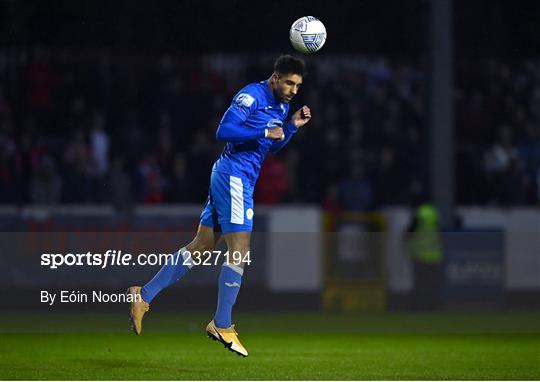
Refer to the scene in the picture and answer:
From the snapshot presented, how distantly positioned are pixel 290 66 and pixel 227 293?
5.68 feet

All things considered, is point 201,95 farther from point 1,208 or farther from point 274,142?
point 274,142

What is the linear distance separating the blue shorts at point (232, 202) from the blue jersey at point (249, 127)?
6 cm

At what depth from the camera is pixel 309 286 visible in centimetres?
1845

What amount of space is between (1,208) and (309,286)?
14.2 ft

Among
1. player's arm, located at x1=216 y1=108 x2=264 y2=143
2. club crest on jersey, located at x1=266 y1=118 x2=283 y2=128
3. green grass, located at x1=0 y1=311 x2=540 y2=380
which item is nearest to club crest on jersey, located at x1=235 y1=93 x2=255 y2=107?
player's arm, located at x1=216 y1=108 x2=264 y2=143

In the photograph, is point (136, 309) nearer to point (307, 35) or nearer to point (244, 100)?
point (244, 100)

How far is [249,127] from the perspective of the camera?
10422 mm

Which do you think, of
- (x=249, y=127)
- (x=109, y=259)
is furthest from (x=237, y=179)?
(x=109, y=259)

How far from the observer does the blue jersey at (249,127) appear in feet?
33.4

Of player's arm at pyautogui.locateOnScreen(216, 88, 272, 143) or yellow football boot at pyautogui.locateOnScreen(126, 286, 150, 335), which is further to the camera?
yellow football boot at pyautogui.locateOnScreen(126, 286, 150, 335)

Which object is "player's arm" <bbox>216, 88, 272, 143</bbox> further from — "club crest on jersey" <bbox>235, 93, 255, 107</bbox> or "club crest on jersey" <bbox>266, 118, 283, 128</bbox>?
"club crest on jersey" <bbox>266, 118, 283, 128</bbox>

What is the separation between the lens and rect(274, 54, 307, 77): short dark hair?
10.2m

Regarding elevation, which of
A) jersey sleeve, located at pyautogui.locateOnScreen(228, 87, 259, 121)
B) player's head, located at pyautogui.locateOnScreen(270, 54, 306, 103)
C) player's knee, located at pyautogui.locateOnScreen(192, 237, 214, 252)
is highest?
player's head, located at pyautogui.locateOnScreen(270, 54, 306, 103)

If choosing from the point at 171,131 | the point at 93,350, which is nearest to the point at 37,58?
the point at 171,131
